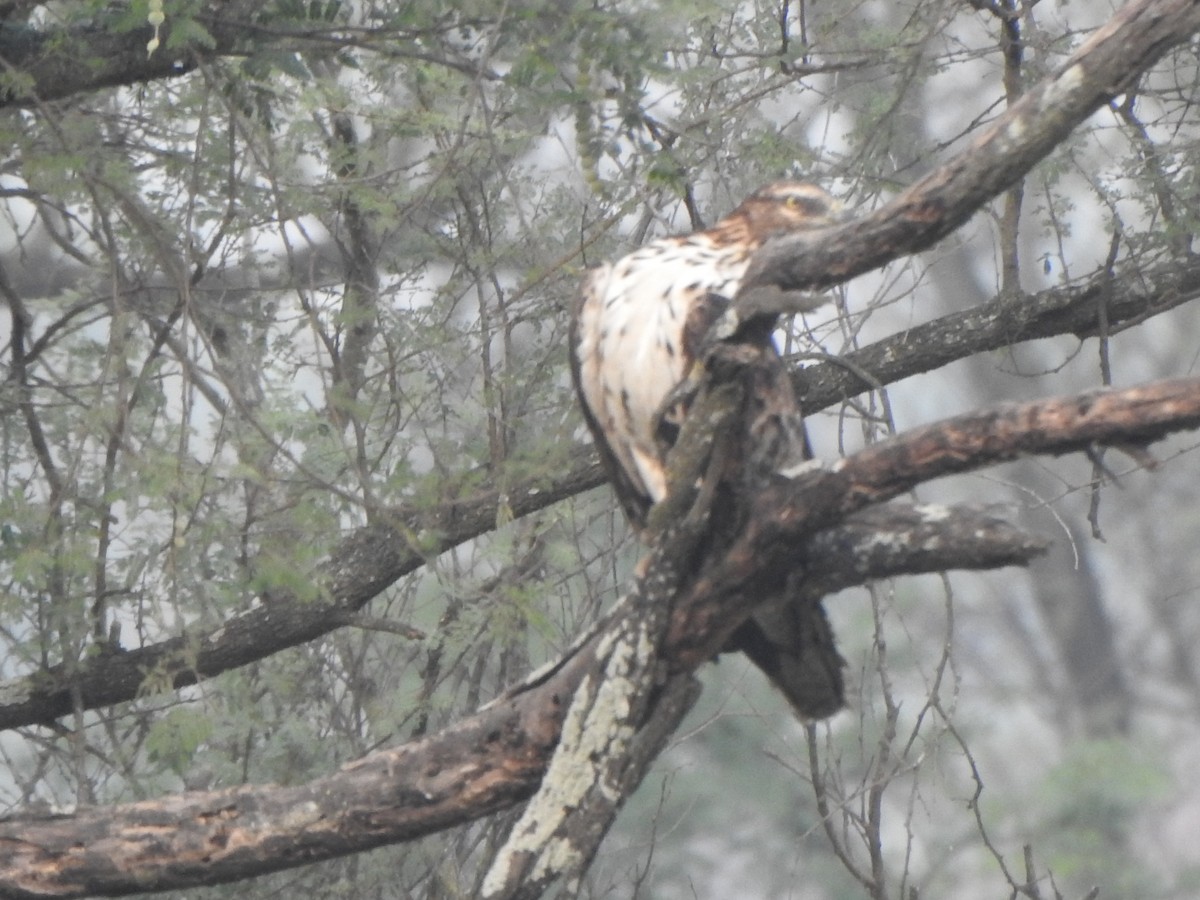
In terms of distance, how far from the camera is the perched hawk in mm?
2574

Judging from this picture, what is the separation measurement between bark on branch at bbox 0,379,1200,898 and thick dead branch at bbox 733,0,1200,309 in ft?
0.81

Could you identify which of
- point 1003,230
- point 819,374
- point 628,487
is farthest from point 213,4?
point 1003,230

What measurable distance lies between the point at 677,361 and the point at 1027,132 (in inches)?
37.6

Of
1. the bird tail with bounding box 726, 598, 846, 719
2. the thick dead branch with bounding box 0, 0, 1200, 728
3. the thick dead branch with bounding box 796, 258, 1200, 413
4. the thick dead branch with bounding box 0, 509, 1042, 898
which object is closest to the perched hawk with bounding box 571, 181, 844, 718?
the bird tail with bounding box 726, 598, 846, 719

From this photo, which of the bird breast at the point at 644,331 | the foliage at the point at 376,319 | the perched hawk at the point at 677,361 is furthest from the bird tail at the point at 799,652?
the foliage at the point at 376,319

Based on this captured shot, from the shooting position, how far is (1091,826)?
11914 millimetres

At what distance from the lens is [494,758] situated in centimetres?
241

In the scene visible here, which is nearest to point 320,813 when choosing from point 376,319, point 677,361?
point 677,361

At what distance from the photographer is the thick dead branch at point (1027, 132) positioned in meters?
1.89

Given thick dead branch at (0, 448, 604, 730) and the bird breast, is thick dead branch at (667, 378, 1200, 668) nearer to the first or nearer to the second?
the bird breast

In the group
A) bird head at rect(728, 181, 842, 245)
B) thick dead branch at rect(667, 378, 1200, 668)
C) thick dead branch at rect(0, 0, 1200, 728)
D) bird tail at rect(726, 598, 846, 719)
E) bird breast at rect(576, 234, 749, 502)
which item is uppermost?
bird head at rect(728, 181, 842, 245)

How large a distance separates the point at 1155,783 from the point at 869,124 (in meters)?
8.37

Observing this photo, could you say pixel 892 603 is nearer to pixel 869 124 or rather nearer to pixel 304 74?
pixel 869 124

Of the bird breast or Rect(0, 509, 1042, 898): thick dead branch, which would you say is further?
the bird breast
